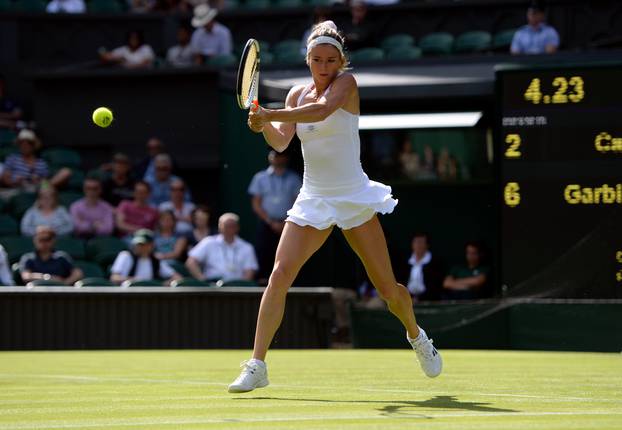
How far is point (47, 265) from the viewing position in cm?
1409

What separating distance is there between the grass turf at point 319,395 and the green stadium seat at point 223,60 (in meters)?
8.05

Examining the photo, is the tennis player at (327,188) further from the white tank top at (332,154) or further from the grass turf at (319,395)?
the grass turf at (319,395)

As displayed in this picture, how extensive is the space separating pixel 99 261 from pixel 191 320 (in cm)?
199

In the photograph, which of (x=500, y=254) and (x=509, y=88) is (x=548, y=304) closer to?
(x=500, y=254)

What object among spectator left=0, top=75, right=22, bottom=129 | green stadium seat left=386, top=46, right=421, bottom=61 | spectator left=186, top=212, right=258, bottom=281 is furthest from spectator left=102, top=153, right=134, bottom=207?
green stadium seat left=386, top=46, right=421, bottom=61

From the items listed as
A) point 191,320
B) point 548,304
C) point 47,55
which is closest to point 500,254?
point 548,304

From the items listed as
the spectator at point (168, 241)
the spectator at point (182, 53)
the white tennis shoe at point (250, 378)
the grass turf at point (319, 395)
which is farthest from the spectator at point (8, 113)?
the white tennis shoe at point (250, 378)

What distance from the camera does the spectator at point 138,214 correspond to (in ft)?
50.7

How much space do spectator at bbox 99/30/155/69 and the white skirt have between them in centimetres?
1165

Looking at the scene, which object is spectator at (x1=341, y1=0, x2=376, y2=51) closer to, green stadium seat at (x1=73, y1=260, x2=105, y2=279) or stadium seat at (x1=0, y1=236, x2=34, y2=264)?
green stadium seat at (x1=73, y1=260, x2=105, y2=279)

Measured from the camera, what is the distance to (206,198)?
18.7 m

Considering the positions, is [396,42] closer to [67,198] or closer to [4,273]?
[67,198]

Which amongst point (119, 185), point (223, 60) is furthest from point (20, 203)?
point (223, 60)

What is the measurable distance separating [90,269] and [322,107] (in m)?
8.66
